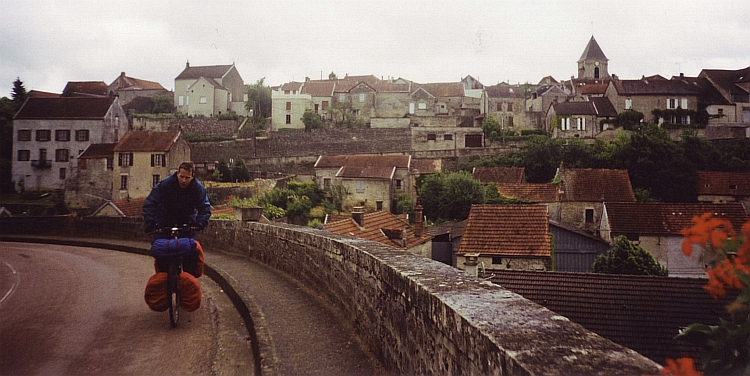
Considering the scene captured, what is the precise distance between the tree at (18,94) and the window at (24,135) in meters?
1.51

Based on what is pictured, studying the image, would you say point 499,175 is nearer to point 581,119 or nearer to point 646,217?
point 646,217

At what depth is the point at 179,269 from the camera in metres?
5.60

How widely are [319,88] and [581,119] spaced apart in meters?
29.0

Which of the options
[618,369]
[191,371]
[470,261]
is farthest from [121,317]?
[470,261]

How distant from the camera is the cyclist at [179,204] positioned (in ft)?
17.6

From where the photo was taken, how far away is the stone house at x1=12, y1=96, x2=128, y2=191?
11.0 metres

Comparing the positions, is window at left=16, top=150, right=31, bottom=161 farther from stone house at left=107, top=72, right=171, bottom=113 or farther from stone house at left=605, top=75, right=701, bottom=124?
stone house at left=107, top=72, right=171, bottom=113

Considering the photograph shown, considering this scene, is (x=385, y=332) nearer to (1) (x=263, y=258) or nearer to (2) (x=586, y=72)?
(1) (x=263, y=258)

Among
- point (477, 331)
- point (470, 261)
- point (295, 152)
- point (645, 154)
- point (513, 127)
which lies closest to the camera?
point (477, 331)

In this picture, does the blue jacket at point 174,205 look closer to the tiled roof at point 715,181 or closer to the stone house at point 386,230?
the stone house at point 386,230

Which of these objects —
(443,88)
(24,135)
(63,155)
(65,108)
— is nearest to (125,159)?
(63,155)

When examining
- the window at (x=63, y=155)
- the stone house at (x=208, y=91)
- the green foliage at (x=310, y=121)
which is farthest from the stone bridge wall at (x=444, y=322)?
the stone house at (x=208, y=91)

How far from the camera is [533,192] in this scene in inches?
1276

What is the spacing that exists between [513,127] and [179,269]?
190 feet
